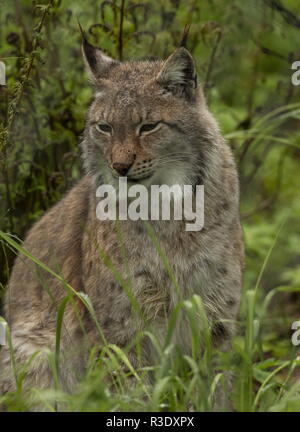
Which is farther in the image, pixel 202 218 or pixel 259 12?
pixel 259 12

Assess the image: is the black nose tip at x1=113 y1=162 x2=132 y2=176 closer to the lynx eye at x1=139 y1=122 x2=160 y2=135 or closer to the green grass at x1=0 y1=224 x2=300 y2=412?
the lynx eye at x1=139 y1=122 x2=160 y2=135

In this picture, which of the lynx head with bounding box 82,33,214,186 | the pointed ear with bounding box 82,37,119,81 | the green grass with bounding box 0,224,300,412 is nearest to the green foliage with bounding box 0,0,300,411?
the pointed ear with bounding box 82,37,119,81

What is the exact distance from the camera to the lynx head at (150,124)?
4906mm

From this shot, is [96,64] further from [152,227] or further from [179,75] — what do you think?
[152,227]

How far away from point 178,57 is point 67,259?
136 centimetres

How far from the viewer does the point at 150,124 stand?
4.98 meters

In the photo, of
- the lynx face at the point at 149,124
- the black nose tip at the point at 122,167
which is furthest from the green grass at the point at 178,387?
the lynx face at the point at 149,124

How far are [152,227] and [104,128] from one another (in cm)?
59

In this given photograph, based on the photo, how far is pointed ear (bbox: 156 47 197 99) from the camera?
495 centimetres

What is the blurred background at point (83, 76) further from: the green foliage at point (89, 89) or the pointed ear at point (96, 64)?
the pointed ear at point (96, 64)
